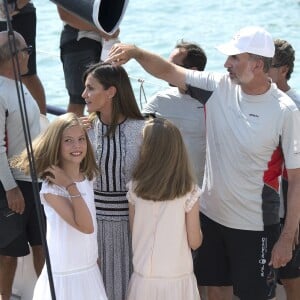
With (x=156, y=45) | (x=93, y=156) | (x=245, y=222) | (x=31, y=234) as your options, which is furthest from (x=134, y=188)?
(x=156, y=45)

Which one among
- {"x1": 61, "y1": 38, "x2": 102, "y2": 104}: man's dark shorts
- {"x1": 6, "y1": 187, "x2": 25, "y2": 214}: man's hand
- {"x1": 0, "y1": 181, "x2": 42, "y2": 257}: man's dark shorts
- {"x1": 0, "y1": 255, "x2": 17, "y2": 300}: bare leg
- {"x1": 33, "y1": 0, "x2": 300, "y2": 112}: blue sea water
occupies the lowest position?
{"x1": 33, "y1": 0, "x2": 300, "y2": 112}: blue sea water

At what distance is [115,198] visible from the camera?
3131 mm

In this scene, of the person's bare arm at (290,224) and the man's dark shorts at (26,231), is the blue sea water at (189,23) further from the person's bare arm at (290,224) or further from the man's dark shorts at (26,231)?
the person's bare arm at (290,224)

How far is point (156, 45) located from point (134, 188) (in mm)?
10826

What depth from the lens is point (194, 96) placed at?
333 centimetres

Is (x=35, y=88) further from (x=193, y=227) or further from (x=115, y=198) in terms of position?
(x=193, y=227)

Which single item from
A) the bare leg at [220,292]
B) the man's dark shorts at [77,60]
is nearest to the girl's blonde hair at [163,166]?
the bare leg at [220,292]

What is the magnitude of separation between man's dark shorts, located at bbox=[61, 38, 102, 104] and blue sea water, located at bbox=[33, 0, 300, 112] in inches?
284

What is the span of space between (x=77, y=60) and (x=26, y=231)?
1.21 metres

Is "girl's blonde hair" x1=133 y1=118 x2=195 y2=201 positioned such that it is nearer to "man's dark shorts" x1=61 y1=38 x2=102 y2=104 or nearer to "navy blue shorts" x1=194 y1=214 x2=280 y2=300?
"navy blue shorts" x1=194 y1=214 x2=280 y2=300

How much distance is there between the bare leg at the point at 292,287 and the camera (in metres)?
3.50

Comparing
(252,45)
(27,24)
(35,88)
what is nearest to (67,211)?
(252,45)

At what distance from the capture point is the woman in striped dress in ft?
10.1

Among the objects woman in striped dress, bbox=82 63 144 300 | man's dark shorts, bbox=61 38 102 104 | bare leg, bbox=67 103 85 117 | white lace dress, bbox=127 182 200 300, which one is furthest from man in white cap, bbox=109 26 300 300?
bare leg, bbox=67 103 85 117
